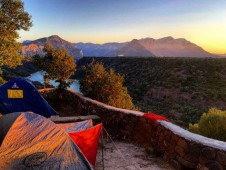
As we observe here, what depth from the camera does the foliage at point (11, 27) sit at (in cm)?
1409

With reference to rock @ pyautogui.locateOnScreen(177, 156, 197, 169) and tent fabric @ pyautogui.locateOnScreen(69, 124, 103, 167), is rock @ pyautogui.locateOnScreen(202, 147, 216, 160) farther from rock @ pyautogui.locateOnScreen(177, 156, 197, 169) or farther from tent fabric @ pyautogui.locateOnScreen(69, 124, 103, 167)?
tent fabric @ pyautogui.locateOnScreen(69, 124, 103, 167)

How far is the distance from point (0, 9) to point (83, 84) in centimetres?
585

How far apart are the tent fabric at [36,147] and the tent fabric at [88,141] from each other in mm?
835

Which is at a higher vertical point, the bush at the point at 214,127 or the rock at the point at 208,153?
the rock at the point at 208,153

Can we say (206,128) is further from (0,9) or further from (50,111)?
(0,9)

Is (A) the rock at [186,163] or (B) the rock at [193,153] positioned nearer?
(B) the rock at [193,153]

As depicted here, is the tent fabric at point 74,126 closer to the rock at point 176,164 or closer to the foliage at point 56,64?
the rock at point 176,164

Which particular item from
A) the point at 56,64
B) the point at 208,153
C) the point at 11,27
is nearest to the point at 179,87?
the point at 56,64

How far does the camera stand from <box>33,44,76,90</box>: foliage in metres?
16.7

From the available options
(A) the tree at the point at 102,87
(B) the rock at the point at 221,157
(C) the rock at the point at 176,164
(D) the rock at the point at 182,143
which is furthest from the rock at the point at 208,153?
(A) the tree at the point at 102,87

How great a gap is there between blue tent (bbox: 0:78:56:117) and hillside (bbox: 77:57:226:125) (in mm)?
19094

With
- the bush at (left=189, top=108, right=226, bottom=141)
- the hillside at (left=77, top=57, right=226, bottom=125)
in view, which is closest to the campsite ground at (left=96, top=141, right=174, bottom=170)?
the bush at (left=189, top=108, right=226, bottom=141)

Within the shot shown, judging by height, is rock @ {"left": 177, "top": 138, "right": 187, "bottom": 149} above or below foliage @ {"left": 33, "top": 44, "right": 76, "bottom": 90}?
below

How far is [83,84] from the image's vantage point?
15078 mm
